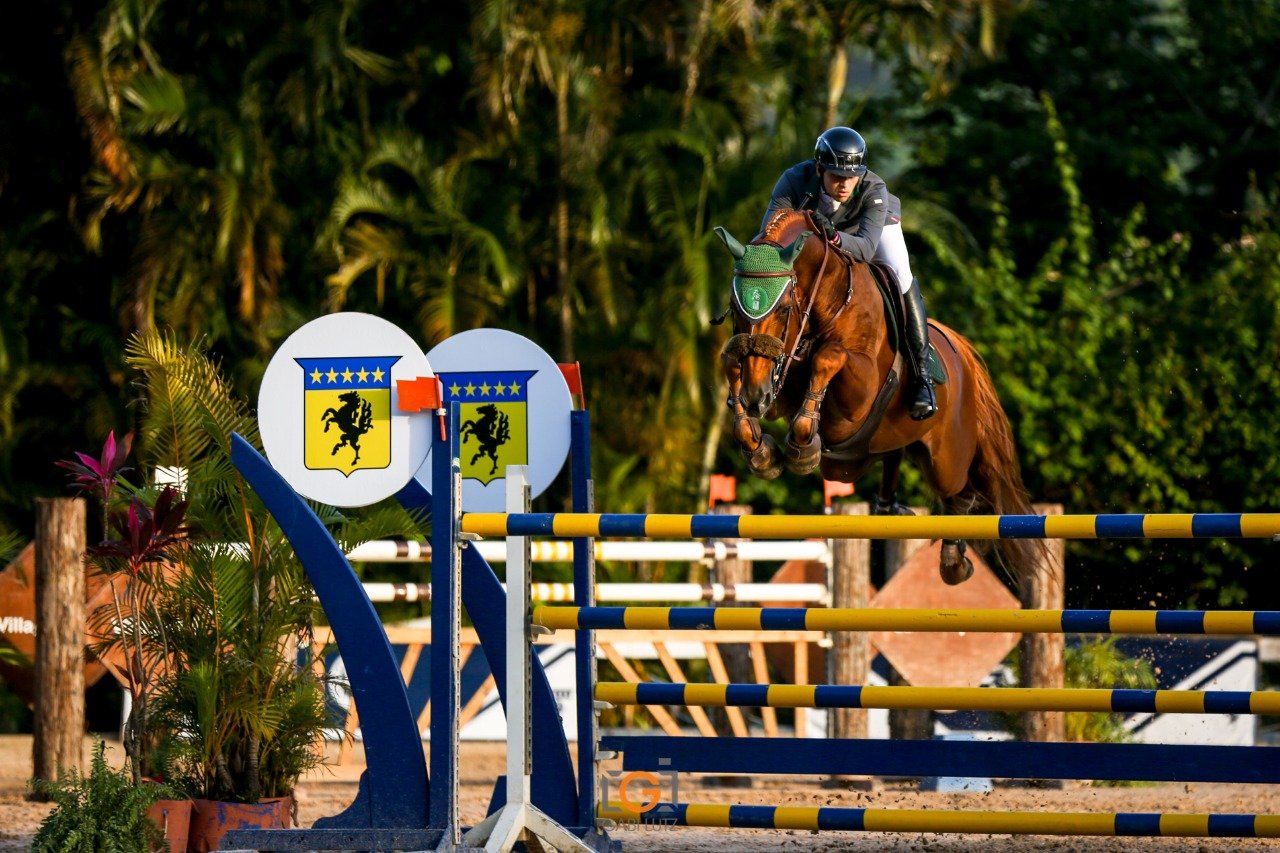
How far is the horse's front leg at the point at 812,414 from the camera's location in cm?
517

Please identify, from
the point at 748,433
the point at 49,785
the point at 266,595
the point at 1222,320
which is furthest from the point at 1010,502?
the point at 1222,320

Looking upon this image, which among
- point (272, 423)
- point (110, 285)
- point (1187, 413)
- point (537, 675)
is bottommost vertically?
point (537, 675)

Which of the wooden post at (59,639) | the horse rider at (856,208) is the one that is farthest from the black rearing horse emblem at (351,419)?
the wooden post at (59,639)

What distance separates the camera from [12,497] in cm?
1416

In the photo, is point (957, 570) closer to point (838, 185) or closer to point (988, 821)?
point (838, 185)

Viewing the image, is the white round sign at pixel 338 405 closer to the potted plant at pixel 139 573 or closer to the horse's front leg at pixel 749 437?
the potted plant at pixel 139 573

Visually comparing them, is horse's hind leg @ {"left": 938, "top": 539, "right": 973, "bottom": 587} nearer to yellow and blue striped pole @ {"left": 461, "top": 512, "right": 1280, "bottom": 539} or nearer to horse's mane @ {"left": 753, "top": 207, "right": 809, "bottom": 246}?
horse's mane @ {"left": 753, "top": 207, "right": 809, "bottom": 246}

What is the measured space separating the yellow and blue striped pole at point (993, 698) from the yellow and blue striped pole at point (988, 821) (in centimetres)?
28

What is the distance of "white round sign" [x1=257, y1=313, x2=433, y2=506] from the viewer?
4785mm

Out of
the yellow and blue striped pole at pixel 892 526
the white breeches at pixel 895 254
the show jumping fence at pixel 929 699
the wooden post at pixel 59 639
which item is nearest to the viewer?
the yellow and blue striped pole at pixel 892 526

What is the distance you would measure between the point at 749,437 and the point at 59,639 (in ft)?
14.7

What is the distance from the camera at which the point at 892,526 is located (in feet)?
14.8

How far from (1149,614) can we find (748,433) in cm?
124

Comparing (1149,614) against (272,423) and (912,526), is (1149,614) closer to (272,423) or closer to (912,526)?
(912,526)
